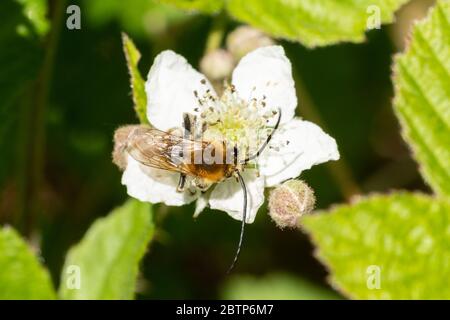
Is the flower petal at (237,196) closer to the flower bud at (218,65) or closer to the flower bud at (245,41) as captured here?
the flower bud at (218,65)

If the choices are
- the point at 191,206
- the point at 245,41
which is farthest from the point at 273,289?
the point at 245,41

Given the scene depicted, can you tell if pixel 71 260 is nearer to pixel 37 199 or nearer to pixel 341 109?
pixel 37 199

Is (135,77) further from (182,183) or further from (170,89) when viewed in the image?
(182,183)

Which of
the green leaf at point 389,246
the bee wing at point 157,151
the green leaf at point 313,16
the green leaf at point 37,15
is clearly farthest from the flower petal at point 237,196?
the green leaf at point 37,15

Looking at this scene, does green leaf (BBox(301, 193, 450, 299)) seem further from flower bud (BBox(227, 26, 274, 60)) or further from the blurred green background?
the blurred green background

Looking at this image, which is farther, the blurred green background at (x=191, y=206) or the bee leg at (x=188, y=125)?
the blurred green background at (x=191, y=206)

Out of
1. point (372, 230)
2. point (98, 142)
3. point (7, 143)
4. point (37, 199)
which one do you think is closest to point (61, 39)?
point (98, 142)
